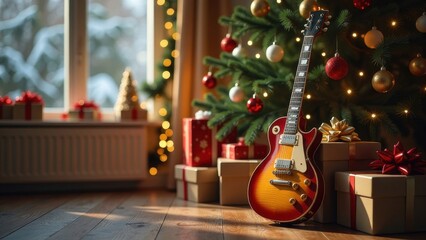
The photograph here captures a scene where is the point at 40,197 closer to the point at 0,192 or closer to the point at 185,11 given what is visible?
the point at 0,192

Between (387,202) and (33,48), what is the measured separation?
2.67 metres

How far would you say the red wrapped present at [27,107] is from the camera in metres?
3.69

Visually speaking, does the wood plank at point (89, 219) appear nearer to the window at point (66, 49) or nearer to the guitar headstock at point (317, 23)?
the window at point (66, 49)

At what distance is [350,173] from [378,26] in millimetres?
858

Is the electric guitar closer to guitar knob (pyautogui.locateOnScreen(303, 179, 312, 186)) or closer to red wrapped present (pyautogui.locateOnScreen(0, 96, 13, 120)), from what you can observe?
guitar knob (pyautogui.locateOnScreen(303, 179, 312, 186))

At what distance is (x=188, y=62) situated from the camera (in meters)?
3.82

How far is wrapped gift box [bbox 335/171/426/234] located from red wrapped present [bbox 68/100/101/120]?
199 centimetres

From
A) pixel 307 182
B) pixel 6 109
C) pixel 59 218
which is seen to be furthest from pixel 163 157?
pixel 307 182

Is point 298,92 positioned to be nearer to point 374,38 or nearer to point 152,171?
point 374,38

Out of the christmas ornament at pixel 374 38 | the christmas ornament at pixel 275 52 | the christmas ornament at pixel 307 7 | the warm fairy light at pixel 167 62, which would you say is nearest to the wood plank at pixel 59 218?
the warm fairy light at pixel 167 62

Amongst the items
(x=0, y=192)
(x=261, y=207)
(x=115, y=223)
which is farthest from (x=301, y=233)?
(x=0, y=192)

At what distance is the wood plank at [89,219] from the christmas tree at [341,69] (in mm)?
728

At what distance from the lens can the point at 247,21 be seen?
10.3ft

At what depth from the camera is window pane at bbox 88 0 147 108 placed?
4.04 meters
